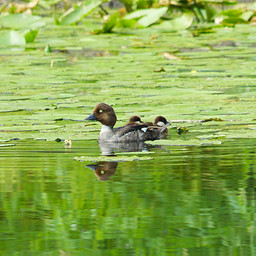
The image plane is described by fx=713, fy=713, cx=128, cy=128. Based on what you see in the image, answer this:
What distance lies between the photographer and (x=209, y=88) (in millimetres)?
7031

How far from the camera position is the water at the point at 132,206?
8.27 ft

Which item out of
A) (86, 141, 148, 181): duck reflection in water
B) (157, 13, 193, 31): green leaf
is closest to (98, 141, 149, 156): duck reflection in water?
(86, 141, 148, 181): duck reflection in water

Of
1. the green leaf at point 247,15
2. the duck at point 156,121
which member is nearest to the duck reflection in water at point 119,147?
the duck at point 156,121

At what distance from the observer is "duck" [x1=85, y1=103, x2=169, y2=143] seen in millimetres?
4973

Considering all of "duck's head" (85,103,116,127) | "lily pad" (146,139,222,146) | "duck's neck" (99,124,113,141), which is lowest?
"lily pad" (146,139,222,146)

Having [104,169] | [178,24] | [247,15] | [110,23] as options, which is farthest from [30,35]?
[104,169]

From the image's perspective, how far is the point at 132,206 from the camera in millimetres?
2977

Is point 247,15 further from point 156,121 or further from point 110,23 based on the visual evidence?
point 156,121

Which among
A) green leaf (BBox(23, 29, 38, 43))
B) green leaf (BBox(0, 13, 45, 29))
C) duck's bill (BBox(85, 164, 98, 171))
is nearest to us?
duck's bill (BBox(85, 164, 98, 171))

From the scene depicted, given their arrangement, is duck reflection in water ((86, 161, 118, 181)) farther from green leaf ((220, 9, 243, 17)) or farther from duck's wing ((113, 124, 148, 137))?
green leaf ((220, 9, 243, 17))

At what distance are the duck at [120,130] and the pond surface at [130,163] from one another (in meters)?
0.11

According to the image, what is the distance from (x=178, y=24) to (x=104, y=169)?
10.4 m

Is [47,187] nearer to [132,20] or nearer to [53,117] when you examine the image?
[53,117]

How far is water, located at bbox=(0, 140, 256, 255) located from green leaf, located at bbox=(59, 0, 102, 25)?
8.88 meters
